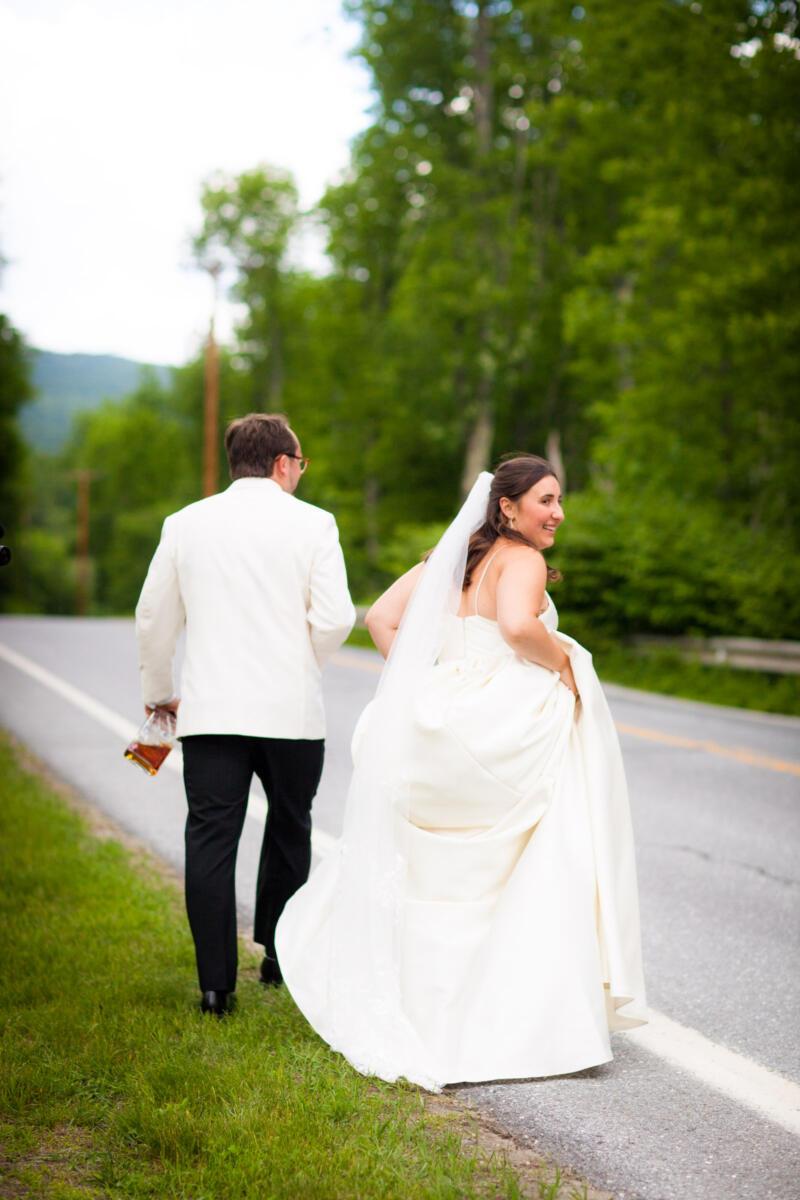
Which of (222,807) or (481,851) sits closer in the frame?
(481,851)

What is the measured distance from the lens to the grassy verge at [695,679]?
46.5ft

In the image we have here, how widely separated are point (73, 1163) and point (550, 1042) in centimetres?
147

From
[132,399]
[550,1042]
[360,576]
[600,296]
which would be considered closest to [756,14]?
[600,296]

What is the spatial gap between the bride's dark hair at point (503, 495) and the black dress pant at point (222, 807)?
886 millimetres

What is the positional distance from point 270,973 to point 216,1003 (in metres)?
0.43

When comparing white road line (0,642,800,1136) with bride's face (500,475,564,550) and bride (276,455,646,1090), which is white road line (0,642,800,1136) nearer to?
bride (276,455,646,1090)

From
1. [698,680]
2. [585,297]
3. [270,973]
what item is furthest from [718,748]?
[585,297]

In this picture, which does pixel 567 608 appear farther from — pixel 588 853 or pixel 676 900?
pixel 588 853

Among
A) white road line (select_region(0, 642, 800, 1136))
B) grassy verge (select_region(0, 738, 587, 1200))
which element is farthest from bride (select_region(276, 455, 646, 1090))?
grassy verge (select_region(0, 738, 587, 1200))

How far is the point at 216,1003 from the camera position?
446 centimetres

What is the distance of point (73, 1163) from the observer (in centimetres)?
335

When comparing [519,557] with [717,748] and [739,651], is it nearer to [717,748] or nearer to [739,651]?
[717,748]

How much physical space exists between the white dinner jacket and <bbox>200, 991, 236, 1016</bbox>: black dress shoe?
35.1 inches

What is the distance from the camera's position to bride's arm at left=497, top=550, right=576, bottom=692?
436 centimetres
